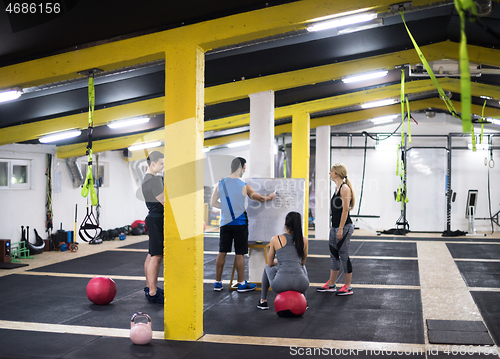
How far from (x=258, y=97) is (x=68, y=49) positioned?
103 inches

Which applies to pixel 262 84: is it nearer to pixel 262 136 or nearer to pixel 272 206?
pixel 262 136

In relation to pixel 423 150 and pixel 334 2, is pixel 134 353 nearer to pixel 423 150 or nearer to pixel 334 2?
pixel 334 2

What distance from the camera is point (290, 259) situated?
4.34 meters

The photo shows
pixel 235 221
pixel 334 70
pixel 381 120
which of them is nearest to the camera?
pixel 235 221

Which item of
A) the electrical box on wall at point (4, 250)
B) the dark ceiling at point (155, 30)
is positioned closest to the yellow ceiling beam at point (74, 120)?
the dark ceiling at point (155, 30)

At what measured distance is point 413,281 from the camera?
6.07 m

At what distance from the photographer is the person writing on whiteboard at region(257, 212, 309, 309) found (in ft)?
14.0

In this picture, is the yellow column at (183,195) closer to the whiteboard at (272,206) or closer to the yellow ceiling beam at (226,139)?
the whiteboard at (272,206)

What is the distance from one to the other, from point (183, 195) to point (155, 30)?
145 centimetres

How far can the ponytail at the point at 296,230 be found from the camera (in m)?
4.32

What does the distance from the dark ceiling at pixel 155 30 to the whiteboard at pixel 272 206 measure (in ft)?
4.78

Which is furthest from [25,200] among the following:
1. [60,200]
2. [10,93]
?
[10,93]

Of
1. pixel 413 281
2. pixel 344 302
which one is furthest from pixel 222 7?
pixel 413 281

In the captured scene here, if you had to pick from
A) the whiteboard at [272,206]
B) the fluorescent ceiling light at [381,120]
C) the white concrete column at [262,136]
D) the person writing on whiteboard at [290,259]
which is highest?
the fluorescent ceiling light at [381,120]
